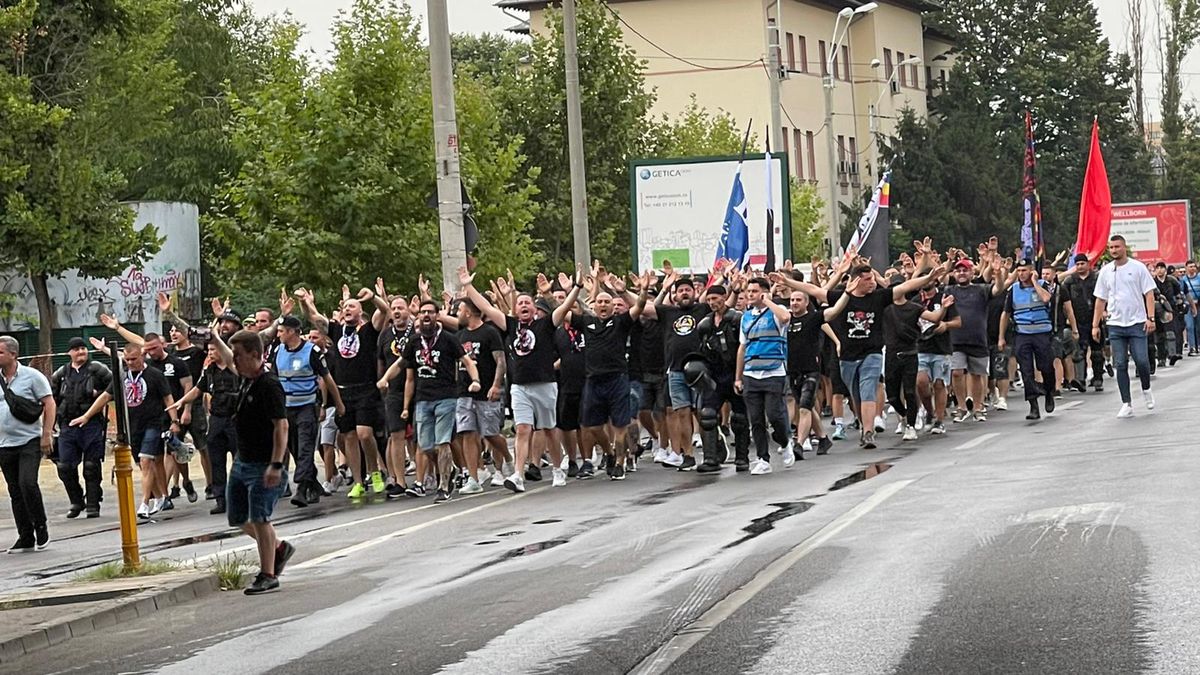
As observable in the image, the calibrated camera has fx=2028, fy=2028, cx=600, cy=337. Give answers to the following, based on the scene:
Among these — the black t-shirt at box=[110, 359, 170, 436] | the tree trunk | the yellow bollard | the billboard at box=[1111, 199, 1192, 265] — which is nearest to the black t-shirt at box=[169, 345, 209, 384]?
the black t-shirt at box=[110, 359, 170, 436]

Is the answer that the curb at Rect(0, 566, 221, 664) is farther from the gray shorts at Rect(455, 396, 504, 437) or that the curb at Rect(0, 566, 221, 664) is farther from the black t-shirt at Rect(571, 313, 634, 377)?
the black t-shirt at Rect(571, 313, 634, 377)

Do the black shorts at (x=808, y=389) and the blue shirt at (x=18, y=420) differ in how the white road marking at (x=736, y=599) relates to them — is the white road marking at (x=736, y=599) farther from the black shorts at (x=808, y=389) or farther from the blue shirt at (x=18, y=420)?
the blue shirt at (x=18, y=420)

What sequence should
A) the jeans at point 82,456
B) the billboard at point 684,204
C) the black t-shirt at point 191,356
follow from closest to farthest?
1. the jeans at point 82,456
2. the black t-shirt at point 191,356
3. the billboard at point 684,204

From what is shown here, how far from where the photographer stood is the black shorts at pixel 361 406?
18938 mm

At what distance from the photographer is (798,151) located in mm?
71375

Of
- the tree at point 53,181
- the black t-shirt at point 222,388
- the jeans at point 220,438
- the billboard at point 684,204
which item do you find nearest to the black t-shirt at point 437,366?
the black t-shirt at point 222,388

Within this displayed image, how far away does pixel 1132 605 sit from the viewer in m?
8.89

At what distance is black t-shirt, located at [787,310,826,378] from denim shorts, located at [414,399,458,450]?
13.4 feet

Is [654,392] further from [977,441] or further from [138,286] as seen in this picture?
[138,286]

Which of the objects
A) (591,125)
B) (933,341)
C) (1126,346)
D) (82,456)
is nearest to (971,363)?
(933,341)

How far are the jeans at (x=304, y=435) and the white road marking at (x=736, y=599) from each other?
6289 mm

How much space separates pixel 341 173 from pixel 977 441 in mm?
15288

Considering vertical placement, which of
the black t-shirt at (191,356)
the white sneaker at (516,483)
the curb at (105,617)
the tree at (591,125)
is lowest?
the curb at (105,617)

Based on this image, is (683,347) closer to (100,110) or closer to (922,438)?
(922,438)
